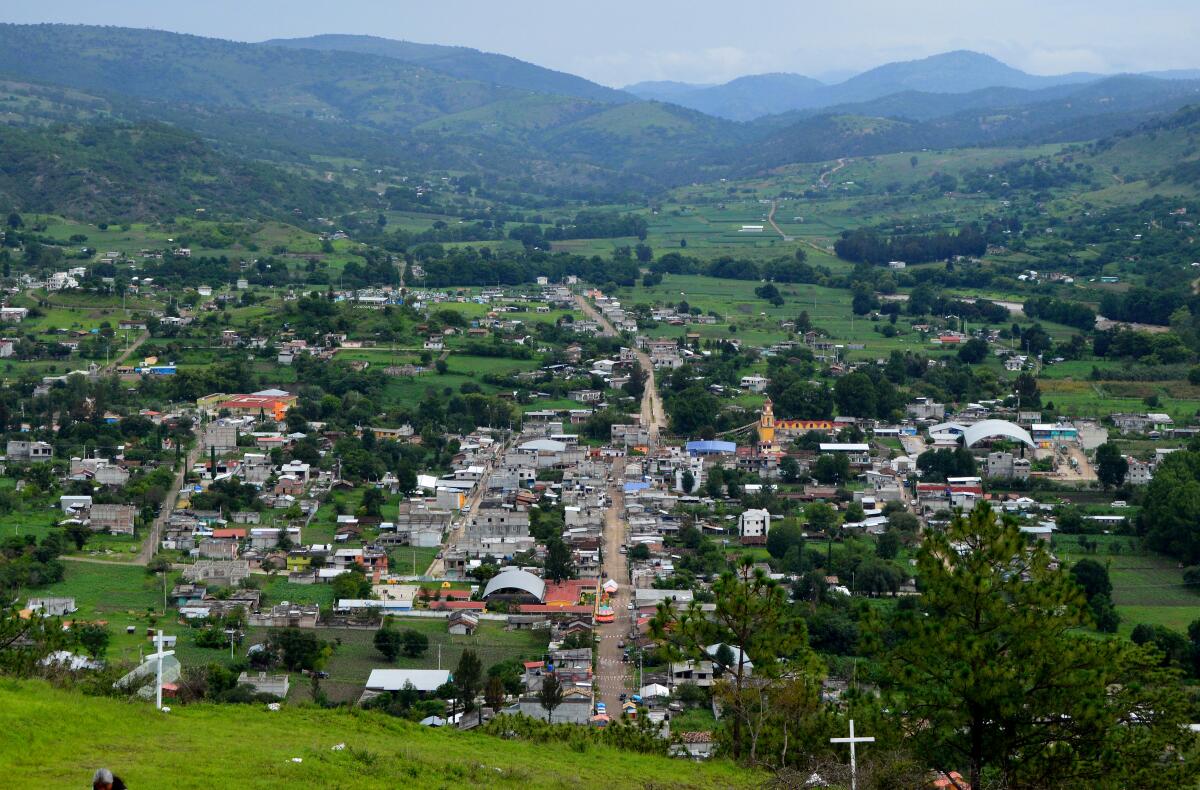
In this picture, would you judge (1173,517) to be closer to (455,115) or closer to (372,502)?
(372,502)

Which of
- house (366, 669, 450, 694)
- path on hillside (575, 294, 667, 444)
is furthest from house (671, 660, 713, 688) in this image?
path on hillside (575, 294, 667, 444)

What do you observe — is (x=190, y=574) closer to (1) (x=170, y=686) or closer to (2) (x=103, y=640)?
(2) (x=103, y=640)

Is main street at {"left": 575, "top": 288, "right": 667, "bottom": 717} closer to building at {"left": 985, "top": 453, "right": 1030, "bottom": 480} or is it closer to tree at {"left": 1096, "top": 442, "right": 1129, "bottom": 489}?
building at {"left": 985, "top": 453, "right": 1030, "bottom": 480}

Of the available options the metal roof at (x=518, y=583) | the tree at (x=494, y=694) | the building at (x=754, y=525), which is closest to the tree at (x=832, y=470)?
the building at (x=754, y=525)

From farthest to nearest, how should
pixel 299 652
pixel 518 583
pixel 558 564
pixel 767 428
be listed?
1. pixel 767 428
2. pixel 558 564
3. pixel 518 583
4. pixel 299 652

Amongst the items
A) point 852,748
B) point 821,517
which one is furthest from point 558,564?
point 852,748

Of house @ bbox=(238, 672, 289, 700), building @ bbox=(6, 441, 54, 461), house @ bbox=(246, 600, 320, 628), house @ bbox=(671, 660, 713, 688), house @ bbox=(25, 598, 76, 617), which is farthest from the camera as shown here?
building @ bbox=(6, 441, 54, 461)

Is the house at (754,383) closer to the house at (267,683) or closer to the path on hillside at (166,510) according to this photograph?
the path on hillside at (166,510)
